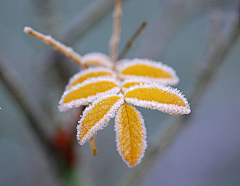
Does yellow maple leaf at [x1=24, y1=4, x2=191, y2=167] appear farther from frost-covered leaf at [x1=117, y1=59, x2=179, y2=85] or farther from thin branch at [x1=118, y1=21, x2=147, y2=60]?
thin branch at [x1=118, y1=21, x2=147, y2=60]

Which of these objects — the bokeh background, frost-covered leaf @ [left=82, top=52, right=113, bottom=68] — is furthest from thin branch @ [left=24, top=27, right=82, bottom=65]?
the bokeh background

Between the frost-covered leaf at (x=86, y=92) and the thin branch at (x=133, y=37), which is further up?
the thin branch at (x=133, y=37)

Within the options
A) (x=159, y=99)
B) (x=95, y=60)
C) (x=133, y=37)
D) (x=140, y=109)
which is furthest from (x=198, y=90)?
(x=140, y=109)

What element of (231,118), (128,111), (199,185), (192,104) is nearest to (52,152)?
(192,104)

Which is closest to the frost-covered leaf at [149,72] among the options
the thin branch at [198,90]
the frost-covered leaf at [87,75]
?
the frost-covered leaf at [87,75]

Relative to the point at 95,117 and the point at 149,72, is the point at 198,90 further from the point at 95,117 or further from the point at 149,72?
the point at 95,117

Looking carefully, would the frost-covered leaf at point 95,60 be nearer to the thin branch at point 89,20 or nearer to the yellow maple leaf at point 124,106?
the yellow maple leaf at point 124,106
